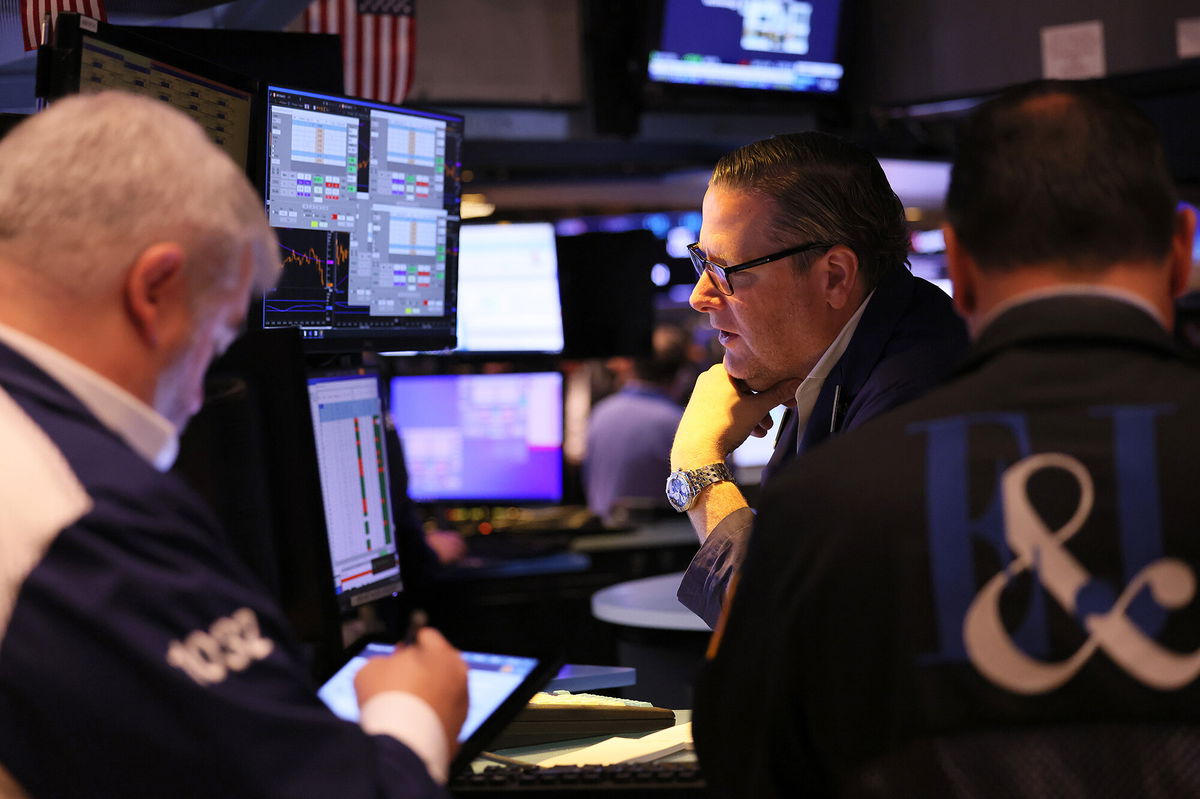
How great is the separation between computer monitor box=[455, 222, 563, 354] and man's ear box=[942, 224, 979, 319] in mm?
3504

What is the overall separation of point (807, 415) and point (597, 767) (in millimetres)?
820

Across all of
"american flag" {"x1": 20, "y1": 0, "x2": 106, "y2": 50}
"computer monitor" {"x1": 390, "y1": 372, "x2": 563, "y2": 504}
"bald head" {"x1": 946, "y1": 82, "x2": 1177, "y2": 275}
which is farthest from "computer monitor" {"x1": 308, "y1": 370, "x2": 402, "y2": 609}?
"computer monitor" {"x1": 390, "y1": 372, "x2": 563, "y2": 504}

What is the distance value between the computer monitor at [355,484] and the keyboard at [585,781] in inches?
18.4

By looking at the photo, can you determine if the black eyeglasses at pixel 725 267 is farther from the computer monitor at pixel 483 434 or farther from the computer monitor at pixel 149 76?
the computer monitor at pixel 483 434

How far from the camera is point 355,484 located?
1953 millimetres

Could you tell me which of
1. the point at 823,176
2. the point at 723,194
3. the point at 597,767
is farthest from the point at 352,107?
the point at 597,767

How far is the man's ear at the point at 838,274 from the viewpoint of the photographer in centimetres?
198

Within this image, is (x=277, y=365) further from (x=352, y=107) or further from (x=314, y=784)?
(x=314, y=784)

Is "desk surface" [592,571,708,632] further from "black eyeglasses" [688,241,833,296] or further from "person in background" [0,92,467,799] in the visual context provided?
"person in background" [0,92,467,799]

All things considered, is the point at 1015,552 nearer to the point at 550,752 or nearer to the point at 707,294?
the point at 550,752

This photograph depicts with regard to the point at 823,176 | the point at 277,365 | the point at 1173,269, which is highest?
the point at 823,176

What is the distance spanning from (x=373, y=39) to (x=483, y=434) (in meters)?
1.53

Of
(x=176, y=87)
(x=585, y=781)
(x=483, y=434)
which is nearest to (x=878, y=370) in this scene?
(x=585, y=781)

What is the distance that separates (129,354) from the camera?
40.0 inches
